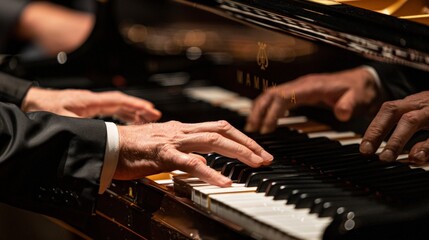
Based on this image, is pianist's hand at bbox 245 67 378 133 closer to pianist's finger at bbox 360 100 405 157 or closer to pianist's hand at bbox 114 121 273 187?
pianist's finger at bbox 360 100 405 157

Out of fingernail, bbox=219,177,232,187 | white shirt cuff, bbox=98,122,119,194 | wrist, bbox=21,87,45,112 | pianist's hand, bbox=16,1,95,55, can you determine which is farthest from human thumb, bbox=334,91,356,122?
pianist's hand, bbox=16,1,95,55

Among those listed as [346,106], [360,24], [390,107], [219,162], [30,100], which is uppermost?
[360,24]

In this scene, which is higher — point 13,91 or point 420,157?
point 420,157

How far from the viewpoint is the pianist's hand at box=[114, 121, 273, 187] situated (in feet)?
6.28

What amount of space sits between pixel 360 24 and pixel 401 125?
0.23 meters

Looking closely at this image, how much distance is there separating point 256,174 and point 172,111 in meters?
0.77

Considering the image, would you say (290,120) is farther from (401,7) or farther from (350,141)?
(401,7)

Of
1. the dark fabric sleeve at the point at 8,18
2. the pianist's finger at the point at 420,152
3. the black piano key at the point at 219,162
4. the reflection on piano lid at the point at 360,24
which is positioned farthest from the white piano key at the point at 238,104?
the dark fabric sleeve at the point at 8,18

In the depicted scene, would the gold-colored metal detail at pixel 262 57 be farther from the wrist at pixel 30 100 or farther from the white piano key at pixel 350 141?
the wrist at pixel 30 100

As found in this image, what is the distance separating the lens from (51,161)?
78.4 inches

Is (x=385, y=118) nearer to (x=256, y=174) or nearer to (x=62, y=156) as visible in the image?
(x=256, y=174)

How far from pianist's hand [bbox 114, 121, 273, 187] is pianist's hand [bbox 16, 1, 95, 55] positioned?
1.16 meters

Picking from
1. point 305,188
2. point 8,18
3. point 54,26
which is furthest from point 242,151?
point 8,18

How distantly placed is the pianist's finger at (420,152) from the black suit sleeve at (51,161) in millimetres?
669
